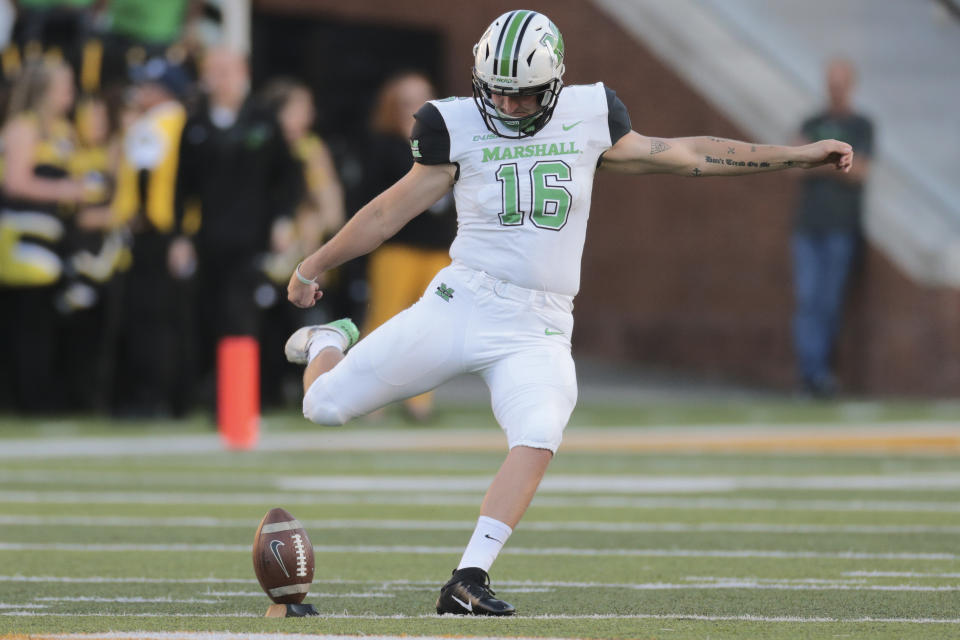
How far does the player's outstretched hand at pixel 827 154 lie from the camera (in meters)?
6.59

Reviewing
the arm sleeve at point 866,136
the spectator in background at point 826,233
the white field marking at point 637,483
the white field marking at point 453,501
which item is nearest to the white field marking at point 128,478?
the white field marking at point 637,483

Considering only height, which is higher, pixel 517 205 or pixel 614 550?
pixel 517 205

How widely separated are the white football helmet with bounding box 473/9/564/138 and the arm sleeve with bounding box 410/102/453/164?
0.14 metres

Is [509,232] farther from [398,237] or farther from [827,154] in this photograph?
[398,237]

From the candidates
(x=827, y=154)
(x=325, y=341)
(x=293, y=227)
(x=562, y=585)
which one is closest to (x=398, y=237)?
(x=293, y=227)

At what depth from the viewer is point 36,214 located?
13891 millimetres

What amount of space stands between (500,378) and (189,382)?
8.34m

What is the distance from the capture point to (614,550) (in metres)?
7.95

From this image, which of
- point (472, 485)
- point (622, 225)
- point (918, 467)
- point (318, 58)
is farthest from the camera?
point (318, 58)

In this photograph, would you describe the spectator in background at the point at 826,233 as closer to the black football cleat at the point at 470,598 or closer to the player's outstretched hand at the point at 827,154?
the player's outstretched hand at the point at 827,154

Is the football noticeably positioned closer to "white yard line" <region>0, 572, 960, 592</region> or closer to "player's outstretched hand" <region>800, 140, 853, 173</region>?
"white yard line" <region>0, 572, 960, 592</region>

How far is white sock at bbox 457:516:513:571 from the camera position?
6.12 m

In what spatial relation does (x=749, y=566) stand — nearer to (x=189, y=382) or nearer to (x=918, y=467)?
(x=918, y=467)

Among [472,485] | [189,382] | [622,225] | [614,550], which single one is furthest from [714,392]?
[614,550]
